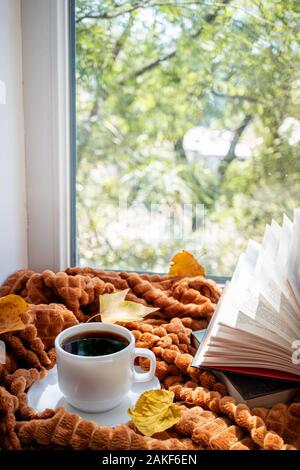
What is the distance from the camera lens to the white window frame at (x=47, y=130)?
0.79 meters

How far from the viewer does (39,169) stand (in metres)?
0.86

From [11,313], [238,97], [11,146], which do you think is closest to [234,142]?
[238,97]

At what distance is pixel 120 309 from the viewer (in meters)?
0.71

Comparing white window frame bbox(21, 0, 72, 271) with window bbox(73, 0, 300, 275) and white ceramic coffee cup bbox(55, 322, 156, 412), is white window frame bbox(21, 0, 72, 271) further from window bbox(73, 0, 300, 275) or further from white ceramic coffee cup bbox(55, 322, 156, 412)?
white ceramic coffee cup bbox(55, 322, 156, 412)

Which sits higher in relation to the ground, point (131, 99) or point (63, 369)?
point (131, 99)

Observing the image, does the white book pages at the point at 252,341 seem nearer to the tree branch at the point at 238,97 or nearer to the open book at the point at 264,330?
the open book at the point at 264,330

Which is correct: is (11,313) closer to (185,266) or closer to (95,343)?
(95,343)

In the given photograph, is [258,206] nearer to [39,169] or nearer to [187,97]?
[187,97]

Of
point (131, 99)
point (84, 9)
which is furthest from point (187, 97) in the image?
point (84, 9)

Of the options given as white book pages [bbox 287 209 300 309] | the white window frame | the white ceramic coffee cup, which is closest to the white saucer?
the white ceramic coffee cup

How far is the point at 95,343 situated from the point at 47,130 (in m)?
0.47

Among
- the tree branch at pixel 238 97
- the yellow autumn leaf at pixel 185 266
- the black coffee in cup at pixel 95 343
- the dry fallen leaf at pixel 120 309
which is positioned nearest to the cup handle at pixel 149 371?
the black coffee in cup at pixel 95 343

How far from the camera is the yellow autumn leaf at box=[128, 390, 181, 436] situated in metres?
0.48
